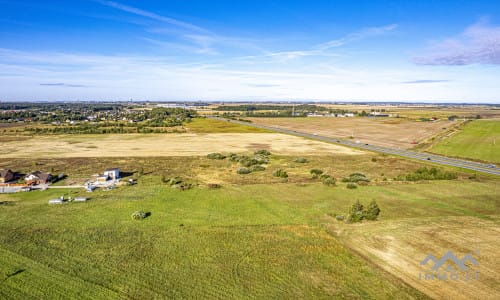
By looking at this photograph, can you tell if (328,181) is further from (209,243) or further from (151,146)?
(151,146)

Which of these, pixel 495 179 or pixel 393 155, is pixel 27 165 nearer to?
pixel 393 155

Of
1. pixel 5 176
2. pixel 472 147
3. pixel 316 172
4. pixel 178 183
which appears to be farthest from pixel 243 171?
pixel 472 147

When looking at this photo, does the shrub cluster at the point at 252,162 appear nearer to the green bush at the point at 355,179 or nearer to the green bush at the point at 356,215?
the green bush at the point at 355,179

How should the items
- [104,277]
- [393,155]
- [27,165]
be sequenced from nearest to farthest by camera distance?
[104,277]
[27,165]
[393,155]

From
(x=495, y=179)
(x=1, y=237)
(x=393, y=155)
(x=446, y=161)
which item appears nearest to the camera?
(x=1, y=237)

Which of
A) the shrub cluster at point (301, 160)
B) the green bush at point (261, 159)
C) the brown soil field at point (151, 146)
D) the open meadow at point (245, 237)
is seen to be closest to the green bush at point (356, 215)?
the open meadow at point (245, 237)

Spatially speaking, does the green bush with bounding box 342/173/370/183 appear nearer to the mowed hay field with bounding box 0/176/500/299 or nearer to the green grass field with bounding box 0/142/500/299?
the green grass field with bounding box 0/142/500/299

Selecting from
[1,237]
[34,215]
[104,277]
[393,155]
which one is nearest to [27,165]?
[34,215]
